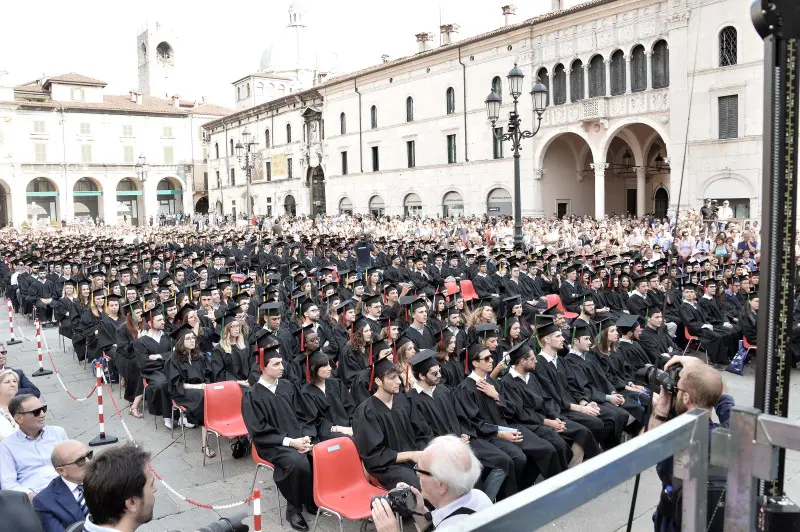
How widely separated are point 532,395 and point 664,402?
11.2ft

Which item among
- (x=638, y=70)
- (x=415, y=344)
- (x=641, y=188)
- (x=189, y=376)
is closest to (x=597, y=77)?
(x=638, y=70)

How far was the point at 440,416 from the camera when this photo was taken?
6.23m

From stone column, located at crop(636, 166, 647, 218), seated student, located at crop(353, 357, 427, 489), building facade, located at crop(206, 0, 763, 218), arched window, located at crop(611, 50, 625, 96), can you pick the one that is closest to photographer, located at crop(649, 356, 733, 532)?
seated student, located at crop(353, 357, 427, 489)

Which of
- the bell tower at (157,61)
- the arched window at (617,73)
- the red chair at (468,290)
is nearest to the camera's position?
the red chair at (468,290)

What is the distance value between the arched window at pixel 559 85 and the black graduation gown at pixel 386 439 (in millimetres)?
29943

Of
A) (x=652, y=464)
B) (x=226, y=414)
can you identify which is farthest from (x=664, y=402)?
(x=226, y=414)

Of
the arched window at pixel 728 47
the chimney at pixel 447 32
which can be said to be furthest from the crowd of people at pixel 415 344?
the chimney at pixel 447 32

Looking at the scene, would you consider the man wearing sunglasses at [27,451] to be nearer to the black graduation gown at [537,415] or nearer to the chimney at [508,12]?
the black graduation gown at [537,415]

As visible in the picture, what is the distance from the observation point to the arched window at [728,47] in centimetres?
2662

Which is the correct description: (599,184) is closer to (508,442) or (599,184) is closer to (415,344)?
(415,344)

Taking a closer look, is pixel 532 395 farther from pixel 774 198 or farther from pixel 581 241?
pixel 581 241

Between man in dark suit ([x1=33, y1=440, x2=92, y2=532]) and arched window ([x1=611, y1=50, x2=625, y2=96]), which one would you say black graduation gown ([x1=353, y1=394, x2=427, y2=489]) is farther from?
arched window ([x1=611, y1=50, x2=625, y2=96])

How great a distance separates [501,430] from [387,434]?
1.27 meters

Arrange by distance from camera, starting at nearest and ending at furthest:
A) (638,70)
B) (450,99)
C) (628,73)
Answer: (638,70) < (628,73) < (450,99)
